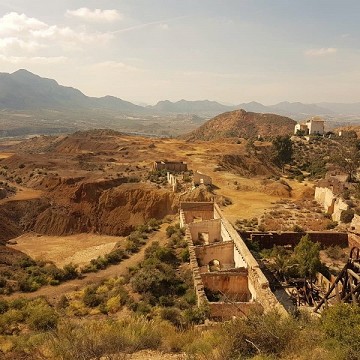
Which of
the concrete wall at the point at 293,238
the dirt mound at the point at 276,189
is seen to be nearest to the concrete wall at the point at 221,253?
the concrete wall at the point at 293,238

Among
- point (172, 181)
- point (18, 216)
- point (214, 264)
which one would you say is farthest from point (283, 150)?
point (214, 264)

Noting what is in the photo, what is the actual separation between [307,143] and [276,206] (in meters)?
34.2

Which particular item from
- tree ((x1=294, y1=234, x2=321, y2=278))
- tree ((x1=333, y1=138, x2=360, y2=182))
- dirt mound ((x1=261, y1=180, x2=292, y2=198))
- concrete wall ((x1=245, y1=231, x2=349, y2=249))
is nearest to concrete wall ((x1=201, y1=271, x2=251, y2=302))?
tree ((x1=294, y1=234, x2=321, y2=278))

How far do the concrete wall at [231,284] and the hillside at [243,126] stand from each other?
288 feet

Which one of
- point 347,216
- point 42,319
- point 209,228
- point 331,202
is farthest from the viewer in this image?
point 331,202

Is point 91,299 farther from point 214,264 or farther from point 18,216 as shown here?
point 18,216

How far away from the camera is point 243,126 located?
112188 millimetres

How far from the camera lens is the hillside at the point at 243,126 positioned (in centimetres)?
10394

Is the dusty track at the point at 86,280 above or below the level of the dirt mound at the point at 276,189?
below

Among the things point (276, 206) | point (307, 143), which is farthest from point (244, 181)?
point (307, 143)

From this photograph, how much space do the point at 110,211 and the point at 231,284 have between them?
22157mm

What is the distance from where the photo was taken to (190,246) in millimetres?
18406

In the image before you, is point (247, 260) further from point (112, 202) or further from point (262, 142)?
point (262, 142)

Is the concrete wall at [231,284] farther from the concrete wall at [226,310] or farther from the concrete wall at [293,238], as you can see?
the concrete wall at [293,238]
